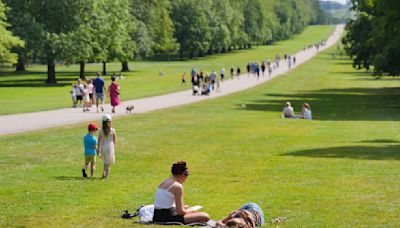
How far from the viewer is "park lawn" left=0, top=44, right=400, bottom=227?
13836 millimetres

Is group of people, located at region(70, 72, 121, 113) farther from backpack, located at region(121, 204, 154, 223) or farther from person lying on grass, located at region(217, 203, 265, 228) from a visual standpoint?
person lying on grass, located at region(217, 203, 265, 228)

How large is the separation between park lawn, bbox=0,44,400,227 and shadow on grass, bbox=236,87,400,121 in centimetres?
161

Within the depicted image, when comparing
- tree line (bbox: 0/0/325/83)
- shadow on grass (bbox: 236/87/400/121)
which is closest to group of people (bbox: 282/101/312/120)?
shadow on grass (bbox: 236/87/400/121)

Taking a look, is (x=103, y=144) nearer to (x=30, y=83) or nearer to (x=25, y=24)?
(x=25, y=24)

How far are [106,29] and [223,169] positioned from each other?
54.3 metres

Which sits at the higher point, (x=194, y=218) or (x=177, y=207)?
(x=177, y=207)

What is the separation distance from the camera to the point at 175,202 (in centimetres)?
1269

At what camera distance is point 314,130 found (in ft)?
101

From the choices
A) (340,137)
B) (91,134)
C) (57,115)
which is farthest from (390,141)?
(57,115)

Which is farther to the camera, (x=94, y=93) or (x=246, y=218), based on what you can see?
(x=94, y=93)

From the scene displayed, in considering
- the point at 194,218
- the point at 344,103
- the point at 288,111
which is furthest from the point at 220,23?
the point at 194,218

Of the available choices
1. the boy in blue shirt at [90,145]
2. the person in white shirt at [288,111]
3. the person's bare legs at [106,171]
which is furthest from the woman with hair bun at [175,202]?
the person in white shirt at [288,111]

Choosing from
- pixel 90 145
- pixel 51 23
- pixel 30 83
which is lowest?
pixel 30 83

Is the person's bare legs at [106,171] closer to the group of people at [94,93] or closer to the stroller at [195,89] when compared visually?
the group of people at [94,93]
